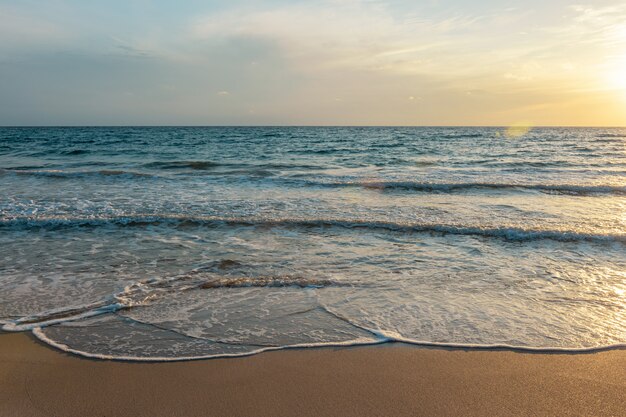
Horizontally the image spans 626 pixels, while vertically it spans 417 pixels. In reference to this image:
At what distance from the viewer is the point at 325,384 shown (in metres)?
3.35

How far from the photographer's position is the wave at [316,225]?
835 centimetres

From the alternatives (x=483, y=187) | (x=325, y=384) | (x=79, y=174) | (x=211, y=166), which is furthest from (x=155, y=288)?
(x=211, y=166)

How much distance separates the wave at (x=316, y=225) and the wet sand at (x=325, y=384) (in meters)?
4.89

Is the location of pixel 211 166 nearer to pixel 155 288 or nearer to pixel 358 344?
pixel 155 288

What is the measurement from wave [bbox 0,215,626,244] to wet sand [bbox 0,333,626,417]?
489 cm

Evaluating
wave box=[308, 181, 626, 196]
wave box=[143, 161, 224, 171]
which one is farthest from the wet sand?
A: wave box=[143, 161, 224, 171]

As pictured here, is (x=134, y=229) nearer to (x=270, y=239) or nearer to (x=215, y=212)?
(x=215, y=212)

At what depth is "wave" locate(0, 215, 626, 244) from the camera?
329 inches

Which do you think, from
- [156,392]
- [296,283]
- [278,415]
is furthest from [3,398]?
[296,283]

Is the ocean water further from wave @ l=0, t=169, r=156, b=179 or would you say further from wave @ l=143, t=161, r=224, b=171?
wave @ l=143, t=161, r=224, b=171

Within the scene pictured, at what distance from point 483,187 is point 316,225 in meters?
8.87

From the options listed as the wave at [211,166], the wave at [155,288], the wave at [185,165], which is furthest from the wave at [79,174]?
the wave at [155,288]

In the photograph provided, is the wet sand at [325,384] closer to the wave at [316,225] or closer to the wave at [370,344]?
the wave at [370,344]

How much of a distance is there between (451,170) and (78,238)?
56.9 feet
